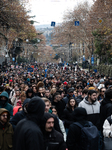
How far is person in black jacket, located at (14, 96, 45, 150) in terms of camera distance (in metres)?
2.69

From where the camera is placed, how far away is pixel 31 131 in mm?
2709

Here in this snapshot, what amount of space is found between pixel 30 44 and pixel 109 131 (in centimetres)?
6134

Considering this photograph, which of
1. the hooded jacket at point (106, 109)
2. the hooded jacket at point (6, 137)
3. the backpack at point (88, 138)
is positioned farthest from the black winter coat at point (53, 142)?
the hooded jacket at point (106, 109)

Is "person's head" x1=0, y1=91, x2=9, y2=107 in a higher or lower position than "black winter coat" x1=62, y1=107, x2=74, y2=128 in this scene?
higher

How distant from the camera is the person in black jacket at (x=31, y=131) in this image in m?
2.69

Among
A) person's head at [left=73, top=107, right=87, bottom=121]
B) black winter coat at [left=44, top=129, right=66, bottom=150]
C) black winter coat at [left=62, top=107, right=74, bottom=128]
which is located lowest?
black winter coat at [left=62, top=107, right=74, bottom=128]

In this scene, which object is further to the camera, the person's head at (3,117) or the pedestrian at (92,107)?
the pedestrian at (92,107)

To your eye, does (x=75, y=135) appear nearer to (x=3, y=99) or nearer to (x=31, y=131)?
(x=31, y=131)

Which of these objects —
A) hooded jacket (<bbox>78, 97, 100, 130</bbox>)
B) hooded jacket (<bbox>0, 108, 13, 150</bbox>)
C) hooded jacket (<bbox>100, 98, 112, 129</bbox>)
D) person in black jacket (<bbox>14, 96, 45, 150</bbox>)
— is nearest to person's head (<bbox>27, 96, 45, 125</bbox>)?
person in black jacket (<bbox>14, 96, 45, 150</bbox>)

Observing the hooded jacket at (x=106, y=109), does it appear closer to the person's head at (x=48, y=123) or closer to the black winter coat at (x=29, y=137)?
the person's head at (x=48, y=123)

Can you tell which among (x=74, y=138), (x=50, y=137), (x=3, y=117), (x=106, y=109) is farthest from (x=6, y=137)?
(x=106, y=109)

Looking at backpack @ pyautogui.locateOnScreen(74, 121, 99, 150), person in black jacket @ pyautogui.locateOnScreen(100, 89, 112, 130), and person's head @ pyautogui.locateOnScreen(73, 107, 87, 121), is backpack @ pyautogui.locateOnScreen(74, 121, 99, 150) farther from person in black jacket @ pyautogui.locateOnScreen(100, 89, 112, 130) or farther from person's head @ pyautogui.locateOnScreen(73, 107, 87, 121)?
A: person in black jacket @ pyautogui.locateOnScreen(100, 89, 112, 130)

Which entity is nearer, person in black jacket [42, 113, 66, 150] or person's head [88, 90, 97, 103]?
person in black jacket [42, 113, 66, 150]

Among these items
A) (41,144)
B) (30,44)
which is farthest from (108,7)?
(30,44)
